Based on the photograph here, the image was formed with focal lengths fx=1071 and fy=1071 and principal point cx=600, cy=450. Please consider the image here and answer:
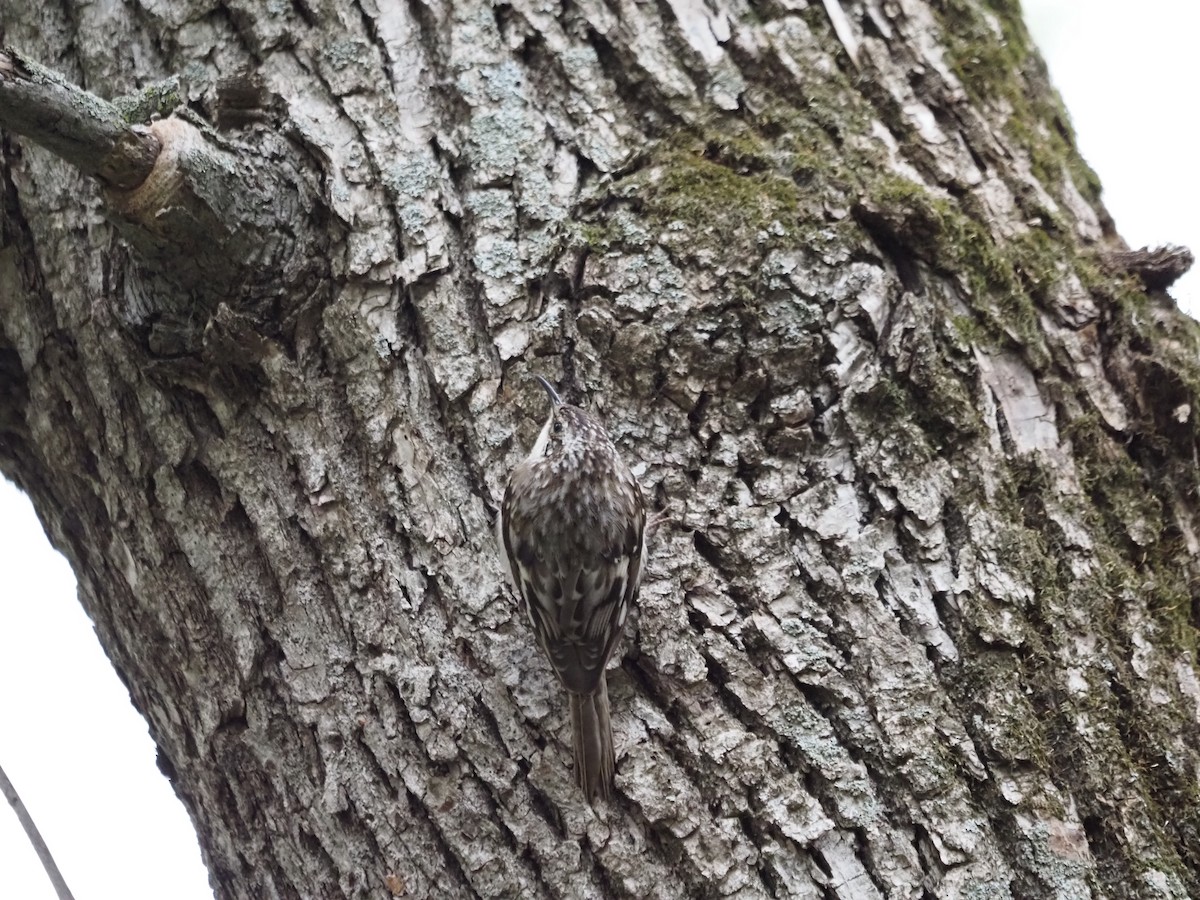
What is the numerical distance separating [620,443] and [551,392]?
142 mm

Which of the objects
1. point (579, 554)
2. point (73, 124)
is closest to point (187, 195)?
point (73, 124)

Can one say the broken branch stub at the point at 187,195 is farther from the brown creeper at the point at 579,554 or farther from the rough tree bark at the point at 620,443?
the brown creeper at the point at 579,554

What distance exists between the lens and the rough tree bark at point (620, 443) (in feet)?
5.06

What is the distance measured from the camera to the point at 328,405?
68.8 inches

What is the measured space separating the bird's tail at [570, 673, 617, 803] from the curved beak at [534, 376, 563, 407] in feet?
1.63

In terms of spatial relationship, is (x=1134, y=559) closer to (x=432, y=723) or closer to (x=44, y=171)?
(x=432, y=723)

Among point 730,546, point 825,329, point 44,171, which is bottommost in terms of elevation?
point 730,546

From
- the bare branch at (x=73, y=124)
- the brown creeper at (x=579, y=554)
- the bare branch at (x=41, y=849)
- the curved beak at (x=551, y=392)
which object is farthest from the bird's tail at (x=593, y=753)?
the bare branch at (x=73, y=124)

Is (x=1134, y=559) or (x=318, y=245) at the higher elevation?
(x=318, y=245)

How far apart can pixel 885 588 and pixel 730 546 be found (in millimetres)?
241

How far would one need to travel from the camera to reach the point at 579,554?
2.07 metres

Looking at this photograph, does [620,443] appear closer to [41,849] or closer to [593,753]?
[593,753]

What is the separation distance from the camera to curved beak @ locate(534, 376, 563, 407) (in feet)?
5.75

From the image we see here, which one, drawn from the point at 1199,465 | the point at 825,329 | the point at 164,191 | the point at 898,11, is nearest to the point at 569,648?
the point at 825,329
